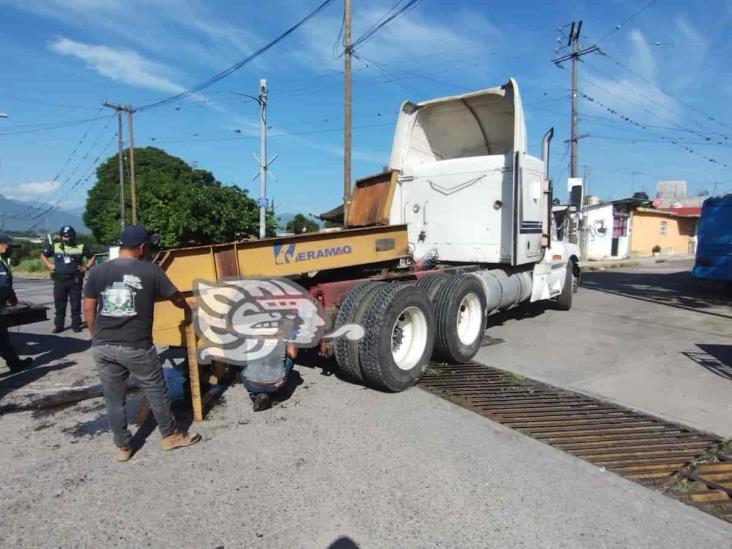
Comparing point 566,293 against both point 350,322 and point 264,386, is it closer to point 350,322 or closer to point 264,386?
point 350,322

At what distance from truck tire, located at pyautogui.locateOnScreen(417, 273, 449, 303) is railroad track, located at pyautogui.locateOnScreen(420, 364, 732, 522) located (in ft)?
3.37

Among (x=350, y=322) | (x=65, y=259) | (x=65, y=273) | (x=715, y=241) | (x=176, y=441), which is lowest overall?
(x=176, y=441)

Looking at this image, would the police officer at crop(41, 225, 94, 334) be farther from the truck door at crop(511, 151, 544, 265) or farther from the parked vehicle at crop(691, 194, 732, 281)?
the parked vehicle at crop(691, 194, 732, 281)

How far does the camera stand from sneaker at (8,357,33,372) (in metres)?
5.87

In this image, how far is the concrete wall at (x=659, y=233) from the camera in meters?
33.4

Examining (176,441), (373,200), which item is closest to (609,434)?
(176,441)

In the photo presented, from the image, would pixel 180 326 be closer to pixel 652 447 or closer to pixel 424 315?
pixel 424 315

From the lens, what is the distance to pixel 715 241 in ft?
39.2

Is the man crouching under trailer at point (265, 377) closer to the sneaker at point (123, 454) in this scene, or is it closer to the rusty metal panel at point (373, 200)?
the sneaker at point (123, 454)

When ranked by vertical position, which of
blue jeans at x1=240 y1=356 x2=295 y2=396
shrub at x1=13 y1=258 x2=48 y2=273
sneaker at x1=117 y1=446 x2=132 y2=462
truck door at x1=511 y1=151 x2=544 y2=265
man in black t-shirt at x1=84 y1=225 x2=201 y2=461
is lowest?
sneaker at x1=117 y1=446 x2=132 y2=462

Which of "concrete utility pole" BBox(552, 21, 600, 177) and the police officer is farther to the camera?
"concrete utility pole" BBox(552, 21, 600, 177)

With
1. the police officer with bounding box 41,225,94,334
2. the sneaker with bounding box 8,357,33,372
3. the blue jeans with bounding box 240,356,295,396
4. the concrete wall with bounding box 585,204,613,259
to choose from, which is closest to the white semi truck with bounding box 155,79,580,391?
the blue jeans with bounding box 240,356,295,396

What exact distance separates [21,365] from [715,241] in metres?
14.3

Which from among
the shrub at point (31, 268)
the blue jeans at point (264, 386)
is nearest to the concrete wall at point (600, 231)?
the blue jeans at point (264, 386)
